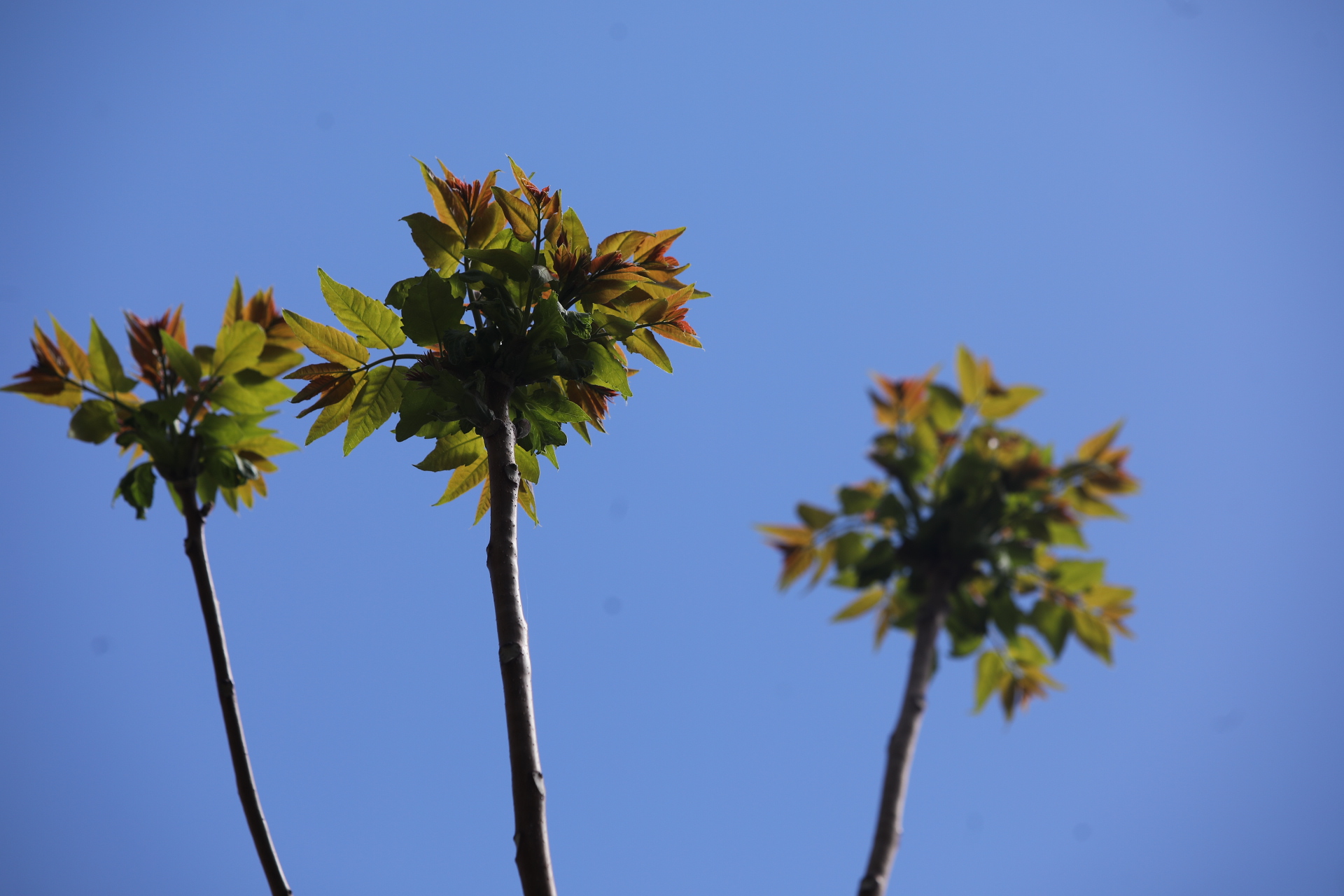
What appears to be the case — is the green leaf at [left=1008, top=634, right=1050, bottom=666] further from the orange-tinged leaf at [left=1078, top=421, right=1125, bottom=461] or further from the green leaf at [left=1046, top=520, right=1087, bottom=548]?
the orange-tinged leaf at [left=1078, top=421, right=1125, bottom=461]

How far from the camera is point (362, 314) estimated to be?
71.1 inches

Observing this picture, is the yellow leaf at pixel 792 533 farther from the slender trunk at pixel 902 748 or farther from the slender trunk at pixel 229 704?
the slender trunk at pixel 229 704

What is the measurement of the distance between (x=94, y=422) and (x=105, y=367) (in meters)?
0.14

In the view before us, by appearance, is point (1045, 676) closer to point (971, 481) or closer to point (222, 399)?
point (971, 481)

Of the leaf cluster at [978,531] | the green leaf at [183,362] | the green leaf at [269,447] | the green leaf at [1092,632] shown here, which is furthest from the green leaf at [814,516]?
the green leaf at [183,362]

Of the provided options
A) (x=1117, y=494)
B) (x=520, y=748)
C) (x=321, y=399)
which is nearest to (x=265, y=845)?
(x=520, y=748)

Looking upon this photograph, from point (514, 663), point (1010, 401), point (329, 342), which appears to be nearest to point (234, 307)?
point (329, 342)

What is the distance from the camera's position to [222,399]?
229 cm

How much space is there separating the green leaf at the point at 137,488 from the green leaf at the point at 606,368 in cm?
118

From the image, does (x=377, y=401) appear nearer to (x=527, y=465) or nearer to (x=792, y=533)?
(x=527, y=465)

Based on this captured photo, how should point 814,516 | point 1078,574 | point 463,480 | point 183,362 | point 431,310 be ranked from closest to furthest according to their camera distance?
point 431,310 < point 463,480 < point 183,362 < point 1078,574 < point 814,516

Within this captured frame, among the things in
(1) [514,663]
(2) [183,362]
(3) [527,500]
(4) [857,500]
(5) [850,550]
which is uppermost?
(4) [857,500]

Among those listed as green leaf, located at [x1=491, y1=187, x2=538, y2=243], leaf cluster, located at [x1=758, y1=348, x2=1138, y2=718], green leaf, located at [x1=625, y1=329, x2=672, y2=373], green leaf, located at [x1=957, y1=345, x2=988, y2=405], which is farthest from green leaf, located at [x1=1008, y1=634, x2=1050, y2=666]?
green leaf, located at [x1=491, y1=187, x2=538, y2=243]

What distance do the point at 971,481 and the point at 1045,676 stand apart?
864 millimetres
